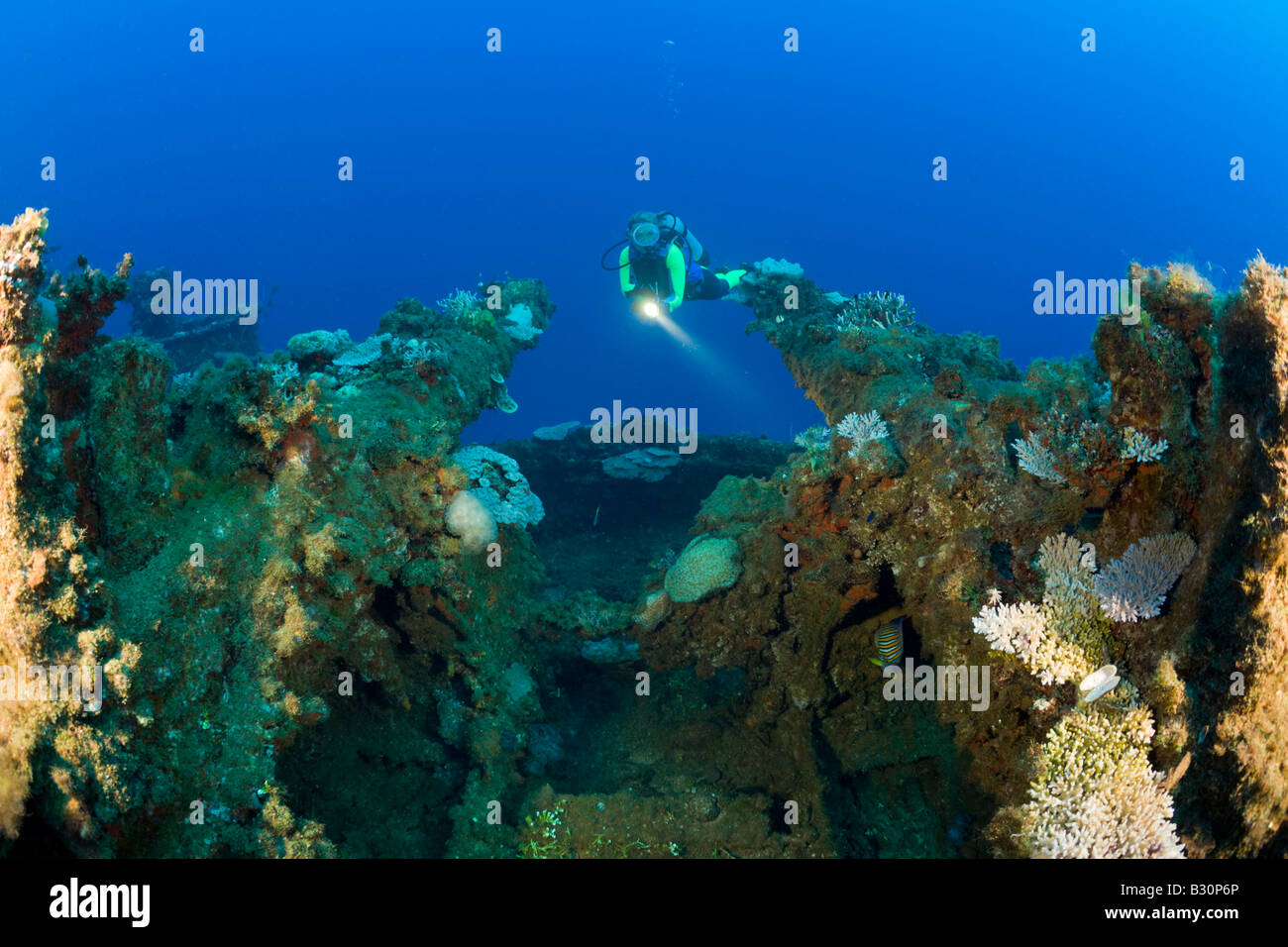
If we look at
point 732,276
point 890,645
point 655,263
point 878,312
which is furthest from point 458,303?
point 890,645

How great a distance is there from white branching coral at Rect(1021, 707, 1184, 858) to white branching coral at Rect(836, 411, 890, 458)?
2847 mm

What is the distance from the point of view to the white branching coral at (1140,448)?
427 cm

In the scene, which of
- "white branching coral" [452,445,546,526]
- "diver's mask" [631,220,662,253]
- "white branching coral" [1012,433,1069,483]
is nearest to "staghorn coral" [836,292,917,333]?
"diver's mask" [631,220,662,253]

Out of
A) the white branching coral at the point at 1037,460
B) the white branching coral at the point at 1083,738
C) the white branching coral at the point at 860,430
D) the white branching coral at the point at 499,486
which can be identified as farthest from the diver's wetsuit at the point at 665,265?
the white branching coral at the point at 1083,738

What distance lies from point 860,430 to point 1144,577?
2570mm

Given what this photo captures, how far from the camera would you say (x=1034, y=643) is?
4223 millimetres

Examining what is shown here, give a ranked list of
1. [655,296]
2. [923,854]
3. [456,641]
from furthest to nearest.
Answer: [655,296], [456,641], [923,854]

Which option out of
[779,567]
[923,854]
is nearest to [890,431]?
[779,567]

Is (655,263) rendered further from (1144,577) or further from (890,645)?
(1144,577)

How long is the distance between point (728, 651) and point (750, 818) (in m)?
1.68

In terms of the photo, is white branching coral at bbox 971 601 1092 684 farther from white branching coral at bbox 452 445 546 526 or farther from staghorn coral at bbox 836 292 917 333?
staghorn coral at bbox 836 292 917 333

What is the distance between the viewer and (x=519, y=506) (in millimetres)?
7410
